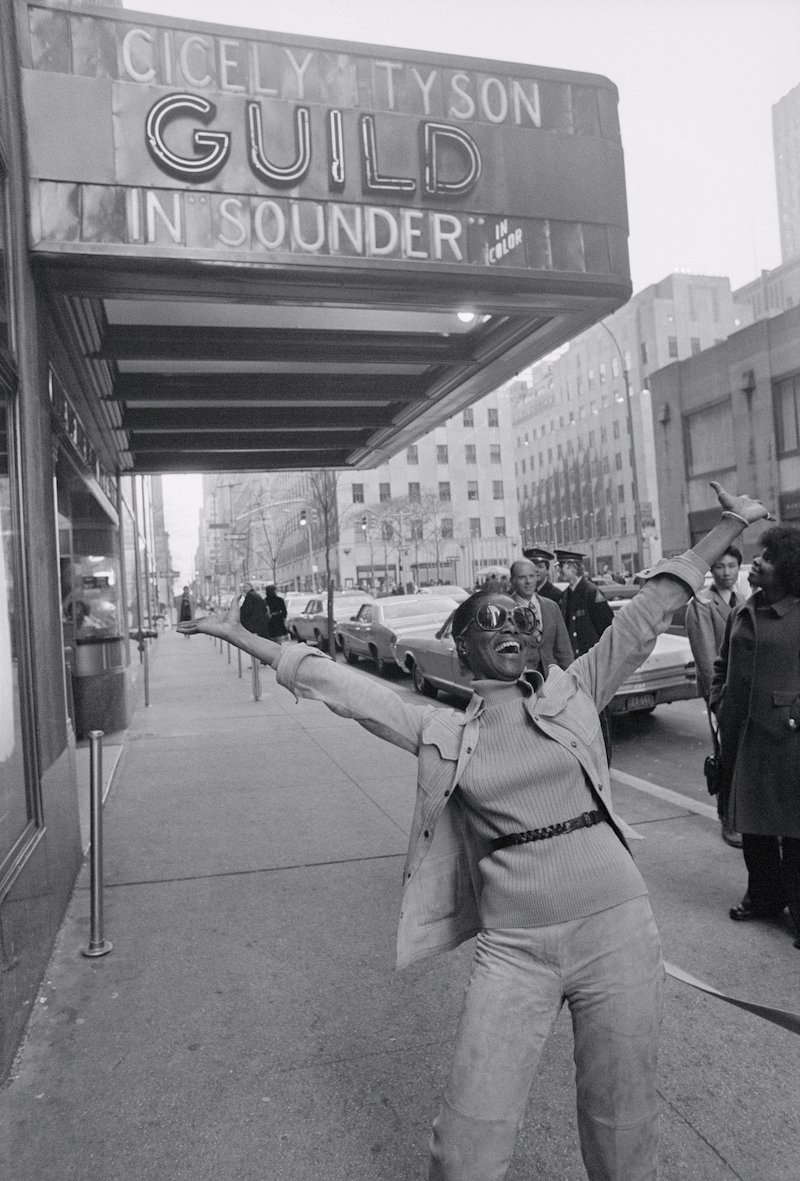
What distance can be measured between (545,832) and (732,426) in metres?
33.5

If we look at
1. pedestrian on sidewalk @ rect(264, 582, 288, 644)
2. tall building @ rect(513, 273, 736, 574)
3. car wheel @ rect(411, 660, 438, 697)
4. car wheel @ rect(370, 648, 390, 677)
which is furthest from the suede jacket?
tall building @ rect(513, 273, 736, 574)

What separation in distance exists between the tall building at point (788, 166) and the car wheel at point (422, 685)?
16044cm

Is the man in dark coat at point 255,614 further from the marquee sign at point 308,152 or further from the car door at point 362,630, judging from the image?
the marquee sign at point 308,152

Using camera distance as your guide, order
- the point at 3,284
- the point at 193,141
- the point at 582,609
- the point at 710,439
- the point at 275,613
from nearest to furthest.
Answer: the point at 3,284 < the point at 193,141 < the point at 582,609 < the point at 275,613 < the point at 710,439

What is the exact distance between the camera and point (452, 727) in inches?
87.4

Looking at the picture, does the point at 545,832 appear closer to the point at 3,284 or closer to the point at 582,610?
the point at 3,284

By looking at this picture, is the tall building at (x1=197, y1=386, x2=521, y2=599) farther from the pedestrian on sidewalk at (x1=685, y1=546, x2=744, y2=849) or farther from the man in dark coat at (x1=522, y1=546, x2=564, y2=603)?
the pedestrian on sidewalk at (x1=685, y1=546, x2=744, y2=849)

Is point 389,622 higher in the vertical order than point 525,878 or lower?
higher

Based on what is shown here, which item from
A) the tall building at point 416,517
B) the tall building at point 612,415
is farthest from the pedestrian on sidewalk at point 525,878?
the tall building at point 612,415

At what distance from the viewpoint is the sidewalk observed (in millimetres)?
2635

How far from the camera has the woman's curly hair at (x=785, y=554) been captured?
3.99m

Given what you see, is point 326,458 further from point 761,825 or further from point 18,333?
point 761,825

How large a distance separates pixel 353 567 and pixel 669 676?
2709 inches

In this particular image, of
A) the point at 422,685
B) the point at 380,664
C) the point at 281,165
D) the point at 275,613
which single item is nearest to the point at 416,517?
the point at 275,613
